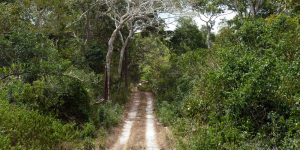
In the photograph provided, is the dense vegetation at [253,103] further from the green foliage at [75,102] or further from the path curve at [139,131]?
the green foliage at [75,102]

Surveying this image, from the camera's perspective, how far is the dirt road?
10.3 meters

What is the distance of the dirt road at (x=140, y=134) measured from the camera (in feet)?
33.9

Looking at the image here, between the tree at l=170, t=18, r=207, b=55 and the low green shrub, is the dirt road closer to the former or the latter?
the low green shrub

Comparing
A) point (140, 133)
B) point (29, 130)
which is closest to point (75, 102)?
point (29, 130)

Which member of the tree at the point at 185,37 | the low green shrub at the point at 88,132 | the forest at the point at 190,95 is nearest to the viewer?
→ the forest at the point at 190,95

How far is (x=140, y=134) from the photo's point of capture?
12320 millimetres

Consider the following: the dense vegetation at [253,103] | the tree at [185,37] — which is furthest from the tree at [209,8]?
the dense vegetation at [253,103]

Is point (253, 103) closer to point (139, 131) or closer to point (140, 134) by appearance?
point (140, 134)

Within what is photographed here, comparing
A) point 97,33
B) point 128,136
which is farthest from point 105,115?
point 97,33

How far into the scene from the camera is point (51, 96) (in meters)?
9.57

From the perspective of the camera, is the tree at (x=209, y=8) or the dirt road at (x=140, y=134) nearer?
the dirt road at (x=140, y=134)

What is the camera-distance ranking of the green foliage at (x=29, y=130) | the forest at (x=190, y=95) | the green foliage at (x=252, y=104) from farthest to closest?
1. the green foliage at (x=29, y=130)
2. the forest at (x=190, y=95)
3. the green foliage at (x=252, y=104)

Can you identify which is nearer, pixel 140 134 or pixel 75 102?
pixel 75 102

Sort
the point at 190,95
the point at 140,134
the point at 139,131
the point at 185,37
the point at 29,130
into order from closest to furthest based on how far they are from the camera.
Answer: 1. the point at 29,130
2. the point at 190,95
3. the point at 140,134
4. the point at 139,131
5. the point at 185,37
